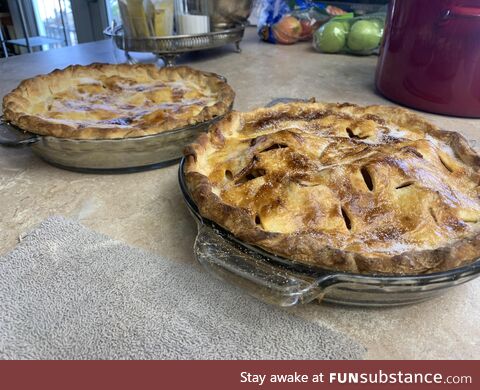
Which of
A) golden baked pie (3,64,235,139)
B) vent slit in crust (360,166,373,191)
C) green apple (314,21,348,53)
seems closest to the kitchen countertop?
golden baked pie (3,64,235,139)

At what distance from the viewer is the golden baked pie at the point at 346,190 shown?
0.61 metres

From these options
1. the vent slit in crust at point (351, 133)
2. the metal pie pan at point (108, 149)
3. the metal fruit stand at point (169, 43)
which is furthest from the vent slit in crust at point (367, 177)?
the metal fruit stand at point (169, 43)

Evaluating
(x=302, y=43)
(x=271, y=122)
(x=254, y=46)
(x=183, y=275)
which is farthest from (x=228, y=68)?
(x=183, y=275)

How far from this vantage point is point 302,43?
263 cm

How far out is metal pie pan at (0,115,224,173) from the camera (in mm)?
970

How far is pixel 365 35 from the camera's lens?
2.11 m

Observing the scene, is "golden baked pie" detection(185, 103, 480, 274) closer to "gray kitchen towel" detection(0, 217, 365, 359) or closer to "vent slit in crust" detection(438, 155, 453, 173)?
"vent slit in crust" detection(438, 155, 453, 173)

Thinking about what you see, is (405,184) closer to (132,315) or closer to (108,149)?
(132,315)

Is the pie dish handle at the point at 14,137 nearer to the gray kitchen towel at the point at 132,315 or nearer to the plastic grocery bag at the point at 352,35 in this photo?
the gray kitchen towel at the point at 132,315

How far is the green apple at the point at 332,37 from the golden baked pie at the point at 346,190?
4.49 feet

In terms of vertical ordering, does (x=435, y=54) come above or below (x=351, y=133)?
above

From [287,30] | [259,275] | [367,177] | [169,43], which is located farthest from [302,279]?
[287,30]

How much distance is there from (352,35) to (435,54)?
912mm
